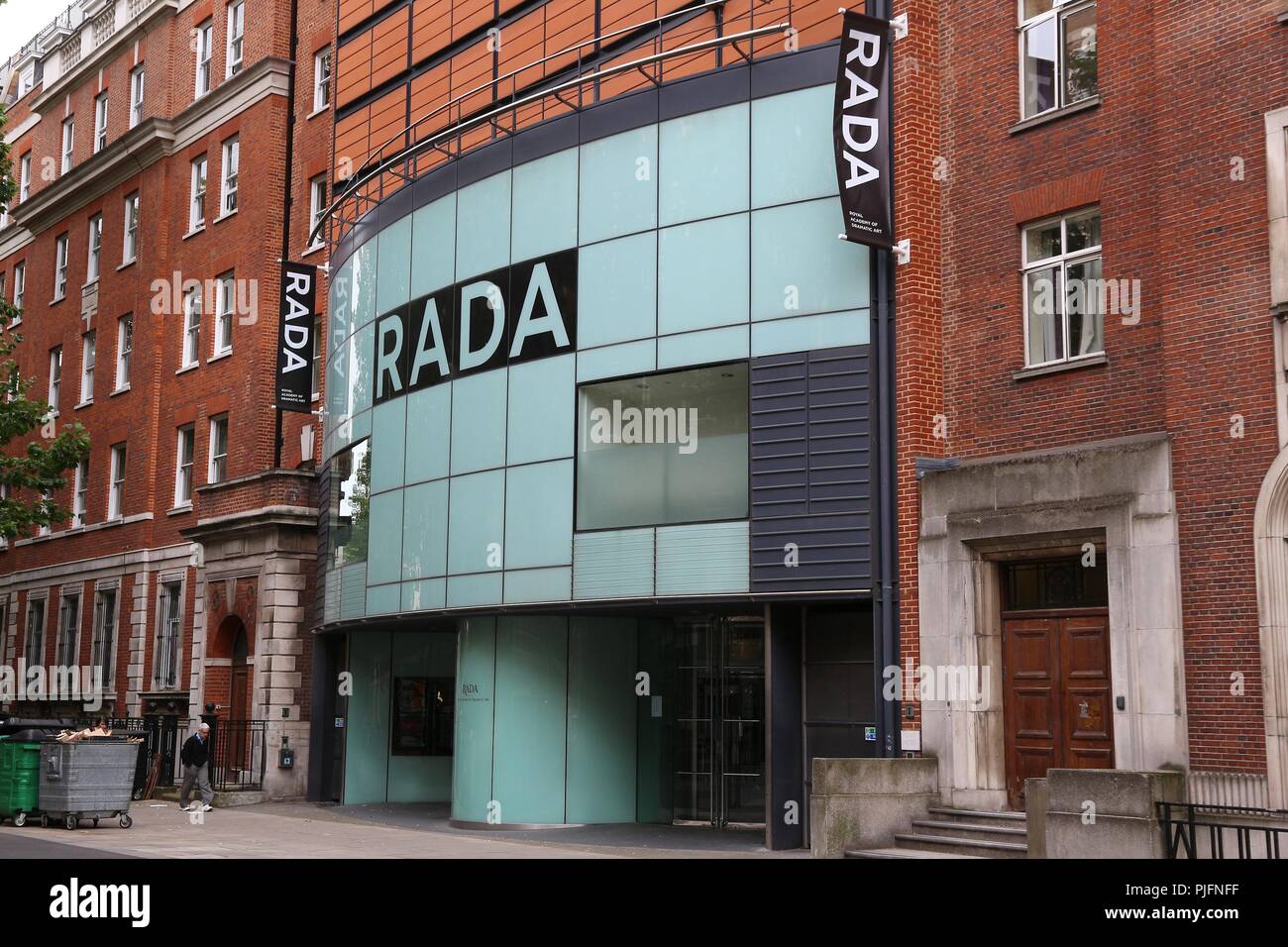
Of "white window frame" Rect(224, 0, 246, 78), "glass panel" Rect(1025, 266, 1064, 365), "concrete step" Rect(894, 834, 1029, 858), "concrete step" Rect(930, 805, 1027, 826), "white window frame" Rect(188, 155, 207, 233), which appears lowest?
"concrete step" Rect(894, 834, 1029, 858)

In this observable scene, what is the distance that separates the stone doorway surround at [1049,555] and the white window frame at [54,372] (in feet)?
109

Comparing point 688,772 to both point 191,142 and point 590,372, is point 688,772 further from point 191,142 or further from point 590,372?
point 191,142

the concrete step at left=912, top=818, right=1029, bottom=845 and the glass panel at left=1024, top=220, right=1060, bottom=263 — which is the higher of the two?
the glass panel at left=1024, top=220, right=1060, bottom=263

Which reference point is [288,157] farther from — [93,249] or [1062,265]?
[1062,265]

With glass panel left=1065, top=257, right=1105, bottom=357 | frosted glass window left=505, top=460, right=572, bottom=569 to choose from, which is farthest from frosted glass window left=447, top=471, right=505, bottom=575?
glass panel left=1065, top=257, right=1105, bottom=357

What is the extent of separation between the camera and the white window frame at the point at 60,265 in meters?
45.4

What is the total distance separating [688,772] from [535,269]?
8265 millimetres

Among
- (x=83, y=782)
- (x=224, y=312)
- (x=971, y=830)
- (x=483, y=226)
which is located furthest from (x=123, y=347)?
(x=971, y=830)

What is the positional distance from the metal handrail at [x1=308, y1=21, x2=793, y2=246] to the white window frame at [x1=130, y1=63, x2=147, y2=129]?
14.5m

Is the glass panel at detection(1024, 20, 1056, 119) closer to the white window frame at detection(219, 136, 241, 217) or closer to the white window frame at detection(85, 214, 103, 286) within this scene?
the white window frame at detection(219, 136, 241, 217)

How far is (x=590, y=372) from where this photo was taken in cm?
2219

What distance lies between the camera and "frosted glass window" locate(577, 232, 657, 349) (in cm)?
2161

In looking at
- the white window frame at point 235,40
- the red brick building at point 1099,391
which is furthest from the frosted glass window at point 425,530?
the white window frame at point 235,40

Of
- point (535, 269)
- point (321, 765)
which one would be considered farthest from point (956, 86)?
point (321, 765)
